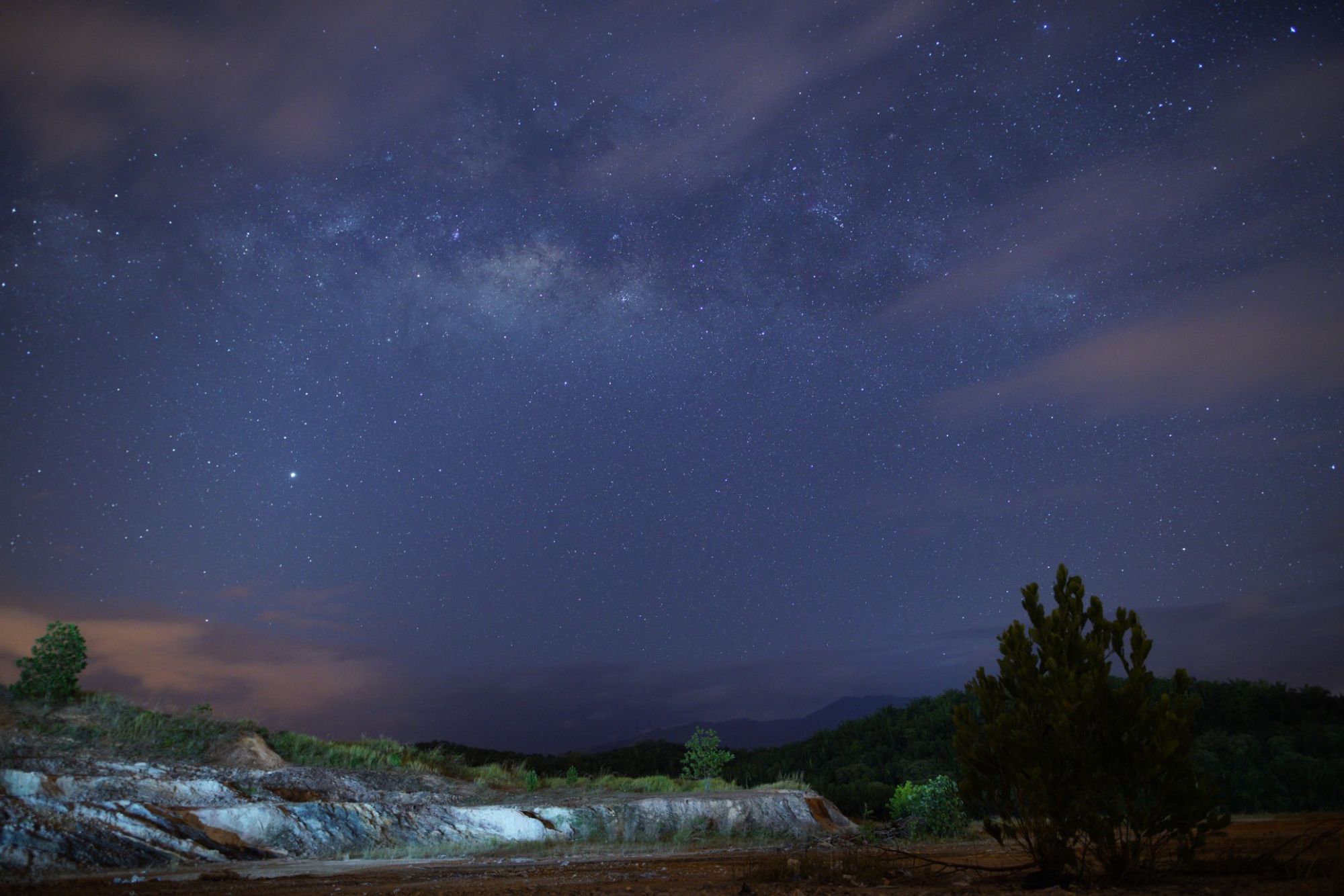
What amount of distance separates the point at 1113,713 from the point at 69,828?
19.0 metres

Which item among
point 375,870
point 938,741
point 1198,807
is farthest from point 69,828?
point 938,741

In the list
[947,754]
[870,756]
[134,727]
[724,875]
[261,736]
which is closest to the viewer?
[724,875]

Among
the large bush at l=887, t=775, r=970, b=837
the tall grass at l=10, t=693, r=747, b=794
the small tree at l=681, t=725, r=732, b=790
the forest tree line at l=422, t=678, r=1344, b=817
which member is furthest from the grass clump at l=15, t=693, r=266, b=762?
the large bush at l=887, t=775, r=970, b=837

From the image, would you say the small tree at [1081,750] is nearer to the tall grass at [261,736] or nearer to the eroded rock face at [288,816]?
the eroded rock face at [288,816]

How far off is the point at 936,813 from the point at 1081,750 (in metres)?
16.1

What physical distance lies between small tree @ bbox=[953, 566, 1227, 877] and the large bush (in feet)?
47.1

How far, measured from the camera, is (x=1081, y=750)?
796 cm

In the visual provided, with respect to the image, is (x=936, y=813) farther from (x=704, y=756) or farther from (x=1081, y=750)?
(x=1081, y=750)

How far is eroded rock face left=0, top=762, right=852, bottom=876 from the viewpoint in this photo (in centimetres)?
1512

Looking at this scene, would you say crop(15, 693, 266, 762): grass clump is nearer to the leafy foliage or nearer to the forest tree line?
the forest tree line

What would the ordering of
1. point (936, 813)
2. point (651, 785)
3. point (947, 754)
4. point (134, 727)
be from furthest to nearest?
point (947, 754) < point (651, 785) < point (936, 813) < point (134, 727)

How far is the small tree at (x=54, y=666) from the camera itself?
22062 mm

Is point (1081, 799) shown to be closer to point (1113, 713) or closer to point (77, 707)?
point (1113, 713)

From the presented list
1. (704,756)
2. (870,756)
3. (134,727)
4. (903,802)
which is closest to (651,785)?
(704,756)
